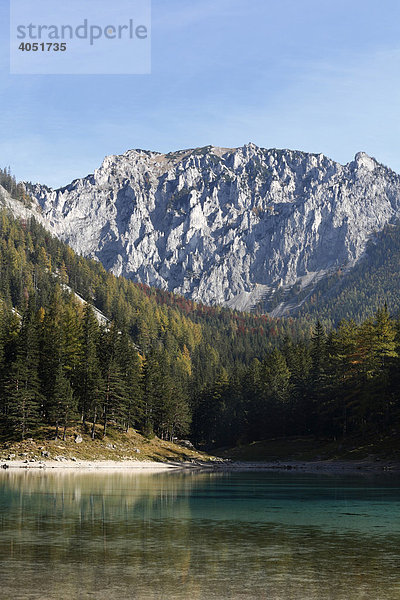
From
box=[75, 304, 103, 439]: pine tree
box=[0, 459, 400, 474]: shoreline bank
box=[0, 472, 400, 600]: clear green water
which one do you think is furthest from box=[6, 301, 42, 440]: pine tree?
box=[0, 472, 400, 600]: clear green water

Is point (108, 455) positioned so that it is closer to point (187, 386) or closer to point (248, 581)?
point (248, 581)

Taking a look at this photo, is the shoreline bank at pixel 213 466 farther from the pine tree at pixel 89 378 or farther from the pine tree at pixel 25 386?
the pine tree at pixel 89 378

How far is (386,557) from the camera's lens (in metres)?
25.6

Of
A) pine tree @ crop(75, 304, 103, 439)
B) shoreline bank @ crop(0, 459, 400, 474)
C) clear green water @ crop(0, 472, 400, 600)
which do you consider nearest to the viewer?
clear green water @ crop(0, 472, 400, 600)

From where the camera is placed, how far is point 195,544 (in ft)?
93.0

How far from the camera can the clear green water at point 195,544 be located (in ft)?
65.4

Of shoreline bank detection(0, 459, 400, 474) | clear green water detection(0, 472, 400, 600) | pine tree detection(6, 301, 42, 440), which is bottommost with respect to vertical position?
shoreline bank detection(0, 459, 400, 474)

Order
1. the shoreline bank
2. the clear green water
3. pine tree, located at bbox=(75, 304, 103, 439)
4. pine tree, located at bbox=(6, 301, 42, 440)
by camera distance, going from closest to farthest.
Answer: the clear green water, the shoreline bank, pine tree, located at bbox=(6, 301, 42, 440), pine tree, located at bbox=(75, 304, 103, 439)

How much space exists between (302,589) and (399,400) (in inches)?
3361

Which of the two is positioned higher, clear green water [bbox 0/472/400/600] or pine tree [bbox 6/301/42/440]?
pine tree [bbox 6/301/42/440]

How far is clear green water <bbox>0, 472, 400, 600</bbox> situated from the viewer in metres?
19.9

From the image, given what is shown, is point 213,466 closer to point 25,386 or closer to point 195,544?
point 25,386

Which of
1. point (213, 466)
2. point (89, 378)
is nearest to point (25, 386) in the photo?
point (89, 378)

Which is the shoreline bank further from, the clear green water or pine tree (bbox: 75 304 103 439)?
the clear green water
